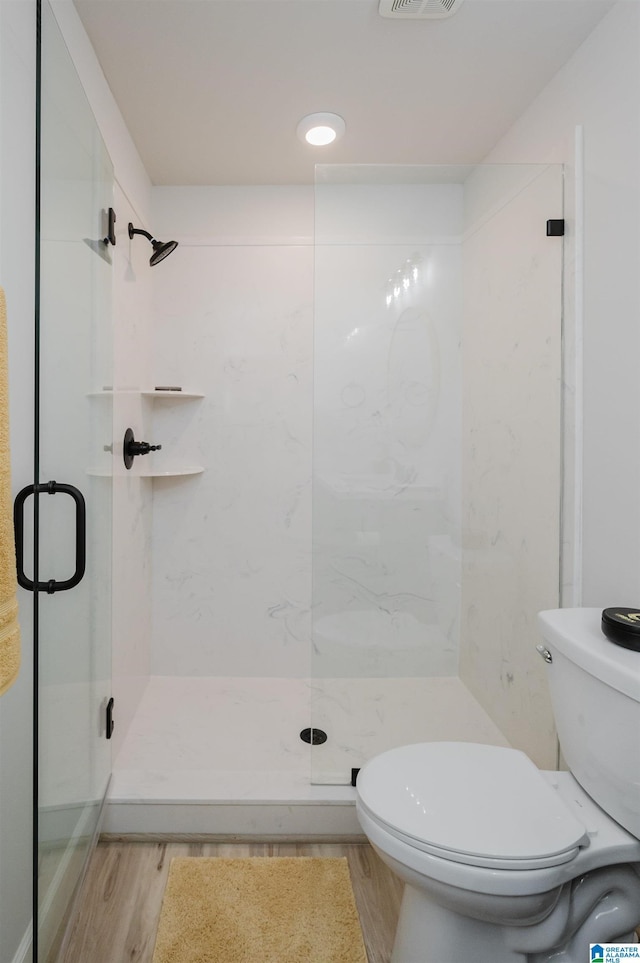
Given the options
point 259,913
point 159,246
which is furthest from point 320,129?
point 259,913

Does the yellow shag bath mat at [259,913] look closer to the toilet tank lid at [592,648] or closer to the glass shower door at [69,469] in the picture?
the glass shower door at [69,469]

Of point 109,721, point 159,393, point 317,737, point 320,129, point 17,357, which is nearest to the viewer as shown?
point 17,357

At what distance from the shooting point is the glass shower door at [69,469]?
97 cm

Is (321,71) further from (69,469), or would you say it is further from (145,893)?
(145,893)

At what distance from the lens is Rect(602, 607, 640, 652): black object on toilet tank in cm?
109

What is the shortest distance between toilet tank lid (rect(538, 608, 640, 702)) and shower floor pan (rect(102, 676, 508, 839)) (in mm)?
588

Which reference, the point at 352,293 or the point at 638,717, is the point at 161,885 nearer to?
the point at 638,717

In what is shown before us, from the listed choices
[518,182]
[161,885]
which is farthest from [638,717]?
[518,182]

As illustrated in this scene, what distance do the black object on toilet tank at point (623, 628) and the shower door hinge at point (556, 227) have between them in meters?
1.14

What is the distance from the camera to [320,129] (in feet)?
6.43

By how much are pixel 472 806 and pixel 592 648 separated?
0.41m

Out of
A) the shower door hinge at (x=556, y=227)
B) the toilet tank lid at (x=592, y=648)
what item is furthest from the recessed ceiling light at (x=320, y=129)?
the toilet tank lid at (x=592, y=648)

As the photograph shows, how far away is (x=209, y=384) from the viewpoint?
2500 mm

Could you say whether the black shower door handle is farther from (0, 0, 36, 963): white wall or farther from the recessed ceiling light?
the recessed ceiling light
